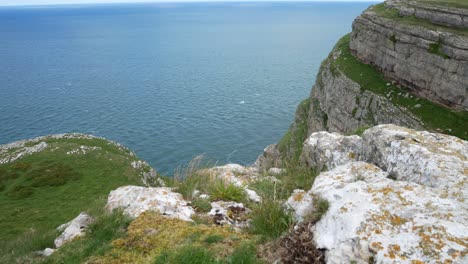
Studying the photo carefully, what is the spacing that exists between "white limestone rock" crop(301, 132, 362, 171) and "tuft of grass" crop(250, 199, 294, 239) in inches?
190

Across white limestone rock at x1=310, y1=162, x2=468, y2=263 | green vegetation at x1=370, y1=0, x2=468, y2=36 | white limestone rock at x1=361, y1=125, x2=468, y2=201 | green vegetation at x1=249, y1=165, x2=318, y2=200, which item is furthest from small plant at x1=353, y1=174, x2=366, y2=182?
green vegetation at x1=370, y1=0, x2=468, y2=36

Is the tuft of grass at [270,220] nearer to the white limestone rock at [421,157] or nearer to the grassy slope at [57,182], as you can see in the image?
the white limestone rock at [421,157]

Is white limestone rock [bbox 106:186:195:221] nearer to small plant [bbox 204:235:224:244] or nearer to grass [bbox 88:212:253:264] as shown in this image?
grass [bbox 88:212:253:264]

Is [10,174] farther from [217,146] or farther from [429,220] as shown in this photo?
[429,220]

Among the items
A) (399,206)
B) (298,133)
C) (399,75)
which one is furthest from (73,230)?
(298,133)

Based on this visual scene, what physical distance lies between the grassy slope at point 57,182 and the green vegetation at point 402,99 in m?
36.6

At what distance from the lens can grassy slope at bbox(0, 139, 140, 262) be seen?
4056cm

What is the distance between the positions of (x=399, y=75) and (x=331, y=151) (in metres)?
40.5

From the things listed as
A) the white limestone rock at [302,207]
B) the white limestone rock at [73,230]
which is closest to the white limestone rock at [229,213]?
the white limestone rock at [302,207]

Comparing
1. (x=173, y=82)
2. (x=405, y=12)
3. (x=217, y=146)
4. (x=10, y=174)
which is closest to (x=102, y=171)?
(x=10, y=174)

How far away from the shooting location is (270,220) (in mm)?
8727

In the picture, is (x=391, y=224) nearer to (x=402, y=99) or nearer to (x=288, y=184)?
(x=288, y=184)

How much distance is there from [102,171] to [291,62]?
126418 mm

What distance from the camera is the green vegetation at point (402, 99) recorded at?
38.7 m
